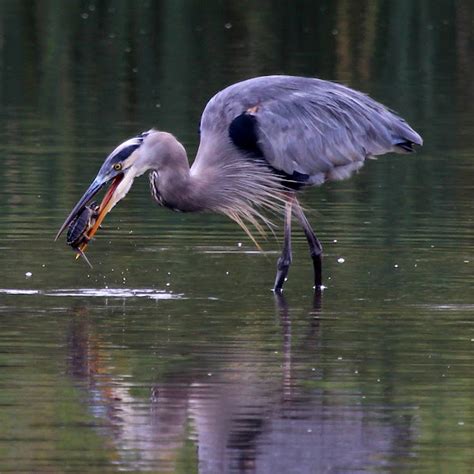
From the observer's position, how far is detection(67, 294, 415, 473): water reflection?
24.9 feet

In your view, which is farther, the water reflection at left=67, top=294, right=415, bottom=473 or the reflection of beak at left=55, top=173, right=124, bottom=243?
the reflection of beak at left=55, top=173, right=124, bottom=243

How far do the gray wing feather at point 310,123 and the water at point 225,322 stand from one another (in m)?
0.77

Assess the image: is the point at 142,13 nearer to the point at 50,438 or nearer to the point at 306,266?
the point at 306,266

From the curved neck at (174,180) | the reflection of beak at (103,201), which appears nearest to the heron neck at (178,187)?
the curved neck at (174,180)

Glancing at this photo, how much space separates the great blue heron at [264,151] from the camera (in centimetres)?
1112

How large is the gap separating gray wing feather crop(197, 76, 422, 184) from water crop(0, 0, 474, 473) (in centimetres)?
77

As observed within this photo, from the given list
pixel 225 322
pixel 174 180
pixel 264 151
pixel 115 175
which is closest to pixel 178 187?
pixel 174 180

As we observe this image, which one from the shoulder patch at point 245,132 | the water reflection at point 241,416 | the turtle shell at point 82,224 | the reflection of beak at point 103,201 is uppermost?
the shoulder patch at point 245,132

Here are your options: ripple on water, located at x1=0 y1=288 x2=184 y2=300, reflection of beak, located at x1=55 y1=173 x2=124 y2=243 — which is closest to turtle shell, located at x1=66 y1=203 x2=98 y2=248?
reflection of beak, located at x1=55 y1=173 x2=124 y2=243

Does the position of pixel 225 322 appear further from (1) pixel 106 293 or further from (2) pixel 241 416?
(2) pixel 241 416

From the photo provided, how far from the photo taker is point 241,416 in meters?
8.25

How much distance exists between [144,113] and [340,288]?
429 inches

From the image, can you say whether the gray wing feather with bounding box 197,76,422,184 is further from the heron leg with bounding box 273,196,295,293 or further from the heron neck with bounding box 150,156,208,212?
the heron neck with bounding box 150,156,208,212

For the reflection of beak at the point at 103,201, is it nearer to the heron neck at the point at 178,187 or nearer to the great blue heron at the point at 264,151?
the great blue heron at the point at 264,151
